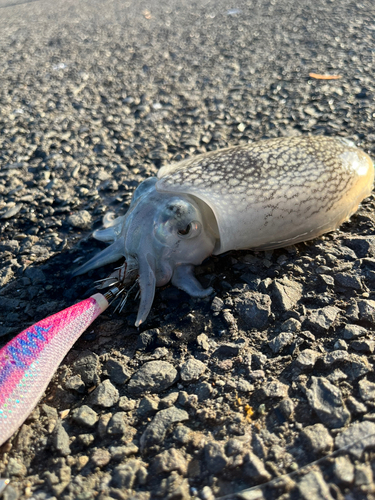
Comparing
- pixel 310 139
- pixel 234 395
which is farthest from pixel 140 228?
pixel 310 139

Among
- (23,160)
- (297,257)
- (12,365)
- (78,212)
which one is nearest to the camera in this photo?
(12,365)

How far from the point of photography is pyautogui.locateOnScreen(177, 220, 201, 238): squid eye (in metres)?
2.58

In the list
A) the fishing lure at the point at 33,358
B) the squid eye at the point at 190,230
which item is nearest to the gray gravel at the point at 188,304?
the fishing lure at the point at 33,358

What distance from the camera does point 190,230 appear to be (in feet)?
8.48

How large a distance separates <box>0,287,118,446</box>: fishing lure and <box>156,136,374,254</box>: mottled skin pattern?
0.86 meters

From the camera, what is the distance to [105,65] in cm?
532

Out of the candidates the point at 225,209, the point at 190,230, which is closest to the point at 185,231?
the point at 190,230

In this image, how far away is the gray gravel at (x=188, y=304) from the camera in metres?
1.89

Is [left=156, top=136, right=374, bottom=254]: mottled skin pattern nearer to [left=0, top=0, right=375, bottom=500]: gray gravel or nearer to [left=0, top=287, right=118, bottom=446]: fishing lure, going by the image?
[left=0, top=0, right=375, bottom=500]: gray gravel

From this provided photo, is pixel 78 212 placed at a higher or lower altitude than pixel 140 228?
lower

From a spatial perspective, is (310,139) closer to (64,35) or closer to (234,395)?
(234,395)

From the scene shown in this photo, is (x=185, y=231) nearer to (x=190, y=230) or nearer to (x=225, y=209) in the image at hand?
(x=190, y=230)

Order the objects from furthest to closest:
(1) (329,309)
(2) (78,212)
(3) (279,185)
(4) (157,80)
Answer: (4) (157,80), (2) (78,212), (3) (279,185), (1) (329,309)

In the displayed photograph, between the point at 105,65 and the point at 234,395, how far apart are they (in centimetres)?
436
